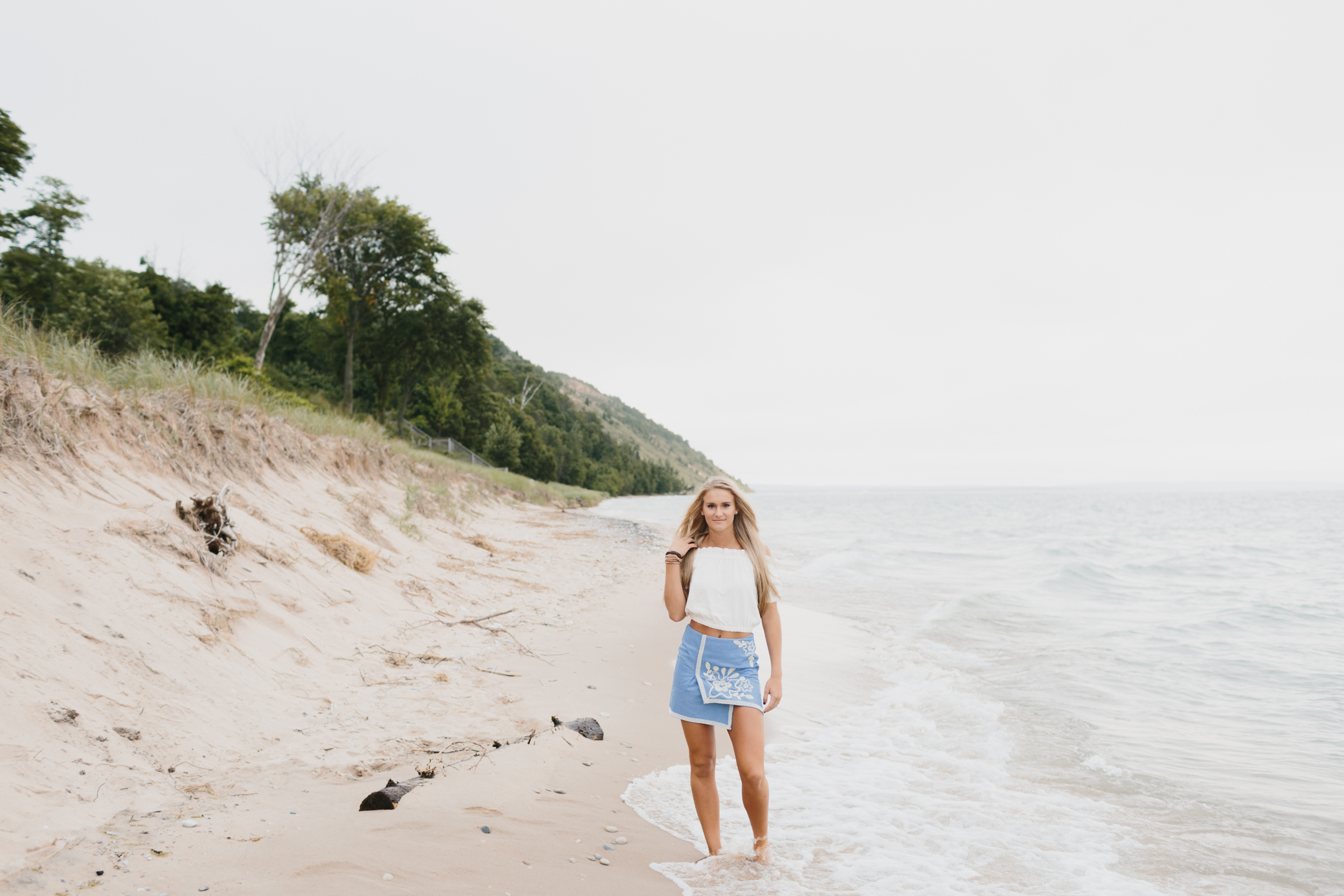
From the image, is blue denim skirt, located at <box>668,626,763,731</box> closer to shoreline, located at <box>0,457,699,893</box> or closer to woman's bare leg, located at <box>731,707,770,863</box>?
woman's bare leg, located at <box>731,707,770,863</box>

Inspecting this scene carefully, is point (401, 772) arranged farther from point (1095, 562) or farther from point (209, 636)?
point (1095, 562)

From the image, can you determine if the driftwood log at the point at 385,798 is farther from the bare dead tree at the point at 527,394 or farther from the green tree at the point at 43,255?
the bare dead tree at the point at 527,394

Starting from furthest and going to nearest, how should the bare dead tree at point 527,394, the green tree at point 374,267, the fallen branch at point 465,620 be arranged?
1. the bare dead tree at point 527,394
2. the green tree at point 374,267
3. the fallen branch at point 465,620

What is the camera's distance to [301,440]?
10.1 meters

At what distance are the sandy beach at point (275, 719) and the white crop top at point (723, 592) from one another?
1153 mm

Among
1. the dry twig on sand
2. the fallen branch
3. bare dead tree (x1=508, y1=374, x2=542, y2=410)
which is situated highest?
bare dead tree (x1=508, y1=374, x2=542, y2=410)

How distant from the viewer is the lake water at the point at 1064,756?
3.49m

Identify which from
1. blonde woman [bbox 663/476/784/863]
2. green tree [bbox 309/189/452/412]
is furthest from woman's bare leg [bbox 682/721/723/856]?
green tree [bbox 309/189/452/412]

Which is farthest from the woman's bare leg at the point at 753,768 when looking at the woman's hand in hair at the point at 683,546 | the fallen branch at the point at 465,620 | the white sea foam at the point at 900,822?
the fallen branch at the point at 465,620

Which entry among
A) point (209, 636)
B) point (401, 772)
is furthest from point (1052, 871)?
point (209, 636)

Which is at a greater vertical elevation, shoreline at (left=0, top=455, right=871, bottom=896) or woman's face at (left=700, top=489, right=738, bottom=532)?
woman's face at (left=700, top=489, right=738, bottom=532)

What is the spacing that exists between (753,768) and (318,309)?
105ft

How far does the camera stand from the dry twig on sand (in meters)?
7.04

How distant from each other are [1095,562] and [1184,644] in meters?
10.5
